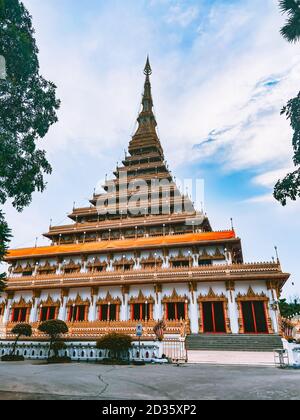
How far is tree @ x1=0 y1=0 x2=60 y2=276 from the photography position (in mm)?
11359

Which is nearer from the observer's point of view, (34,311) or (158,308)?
(158,308)

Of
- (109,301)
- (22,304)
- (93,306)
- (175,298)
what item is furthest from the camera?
(22,304)

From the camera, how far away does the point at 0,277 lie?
9320mm

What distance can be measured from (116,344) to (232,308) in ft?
33.5

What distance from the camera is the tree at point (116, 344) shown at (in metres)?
16.0

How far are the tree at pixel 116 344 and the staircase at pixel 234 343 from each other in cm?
485

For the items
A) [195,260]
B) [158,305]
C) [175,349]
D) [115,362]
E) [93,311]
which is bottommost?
[115,362]

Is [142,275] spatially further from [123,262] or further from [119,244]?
[119,244]

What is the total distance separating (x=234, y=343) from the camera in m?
19.3

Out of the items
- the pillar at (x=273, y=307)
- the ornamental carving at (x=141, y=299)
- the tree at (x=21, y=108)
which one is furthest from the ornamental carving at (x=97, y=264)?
the tree at (x=21, y=108)

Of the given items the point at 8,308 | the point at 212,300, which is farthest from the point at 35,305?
the point at 212,300
